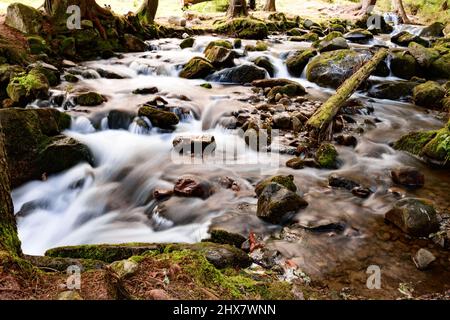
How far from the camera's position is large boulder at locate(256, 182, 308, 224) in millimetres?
4910

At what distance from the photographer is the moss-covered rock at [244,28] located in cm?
1916

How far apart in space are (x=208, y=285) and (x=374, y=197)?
3.83 metres

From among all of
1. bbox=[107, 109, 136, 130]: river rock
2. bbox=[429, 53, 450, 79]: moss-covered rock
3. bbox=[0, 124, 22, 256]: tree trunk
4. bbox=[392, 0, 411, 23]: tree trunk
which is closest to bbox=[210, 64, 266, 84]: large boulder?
bbox=[107, 109, 136, 130]: river rock

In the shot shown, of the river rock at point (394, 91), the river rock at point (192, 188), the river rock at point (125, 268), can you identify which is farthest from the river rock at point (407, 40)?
the river rock at point (125, 268)

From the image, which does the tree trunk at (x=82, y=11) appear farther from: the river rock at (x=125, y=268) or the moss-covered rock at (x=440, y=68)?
the river rock at (x=125, y=268)

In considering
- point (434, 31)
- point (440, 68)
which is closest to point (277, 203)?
point (440, 68)

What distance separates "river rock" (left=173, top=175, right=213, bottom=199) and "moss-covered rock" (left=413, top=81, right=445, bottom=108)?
7.61 meters

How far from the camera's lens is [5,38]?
1126 cm

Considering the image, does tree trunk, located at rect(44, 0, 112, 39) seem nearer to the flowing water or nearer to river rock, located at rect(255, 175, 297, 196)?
the flowing water

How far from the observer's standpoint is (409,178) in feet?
19.7

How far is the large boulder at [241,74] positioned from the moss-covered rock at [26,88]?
5.54 meters

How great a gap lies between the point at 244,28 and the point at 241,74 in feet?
29.1
